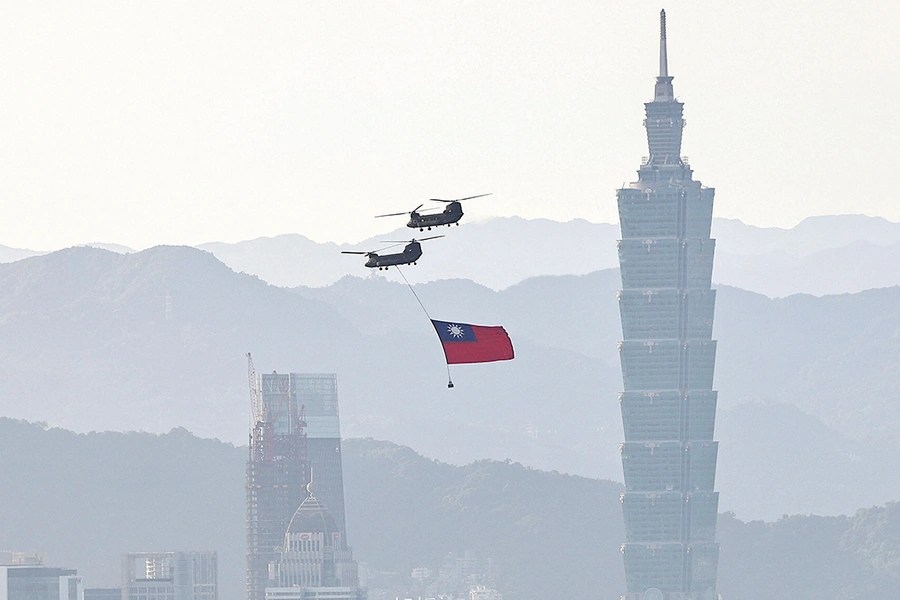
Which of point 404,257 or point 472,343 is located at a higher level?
point 404,257

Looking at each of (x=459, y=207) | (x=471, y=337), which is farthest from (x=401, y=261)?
(x=471, y=337)

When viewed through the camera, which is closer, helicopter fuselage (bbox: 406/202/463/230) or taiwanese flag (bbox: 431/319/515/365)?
helicopter fuselage (bbox: 406/202/463/230)

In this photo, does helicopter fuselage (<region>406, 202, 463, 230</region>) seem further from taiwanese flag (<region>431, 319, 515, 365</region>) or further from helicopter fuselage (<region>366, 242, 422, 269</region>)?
taiwanese flag (<region>431, 319, 515, 365</region>)

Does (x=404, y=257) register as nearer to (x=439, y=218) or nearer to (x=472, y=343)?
(x=439, y=218)

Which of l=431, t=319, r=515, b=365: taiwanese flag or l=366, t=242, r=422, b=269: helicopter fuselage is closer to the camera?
l=366, t=242, r=422, b=269: helicopter fuselage
